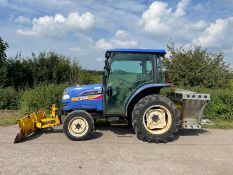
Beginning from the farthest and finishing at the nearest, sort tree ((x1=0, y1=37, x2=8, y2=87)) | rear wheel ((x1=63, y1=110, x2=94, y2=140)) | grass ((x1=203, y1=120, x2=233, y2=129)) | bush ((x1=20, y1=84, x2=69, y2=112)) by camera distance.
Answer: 1. tree ((x1=0, y1=37, x2=8, y2=87))
2. bush ((x1=20, y1=84, x2=69, y2=112))
3. grass ((x1=203, y1=120, x2=233, y2=129))
4. rear wheel ((x1=63, y1=110, x2=94, y2=140))

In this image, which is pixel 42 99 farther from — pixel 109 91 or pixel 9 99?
pixel 109 91

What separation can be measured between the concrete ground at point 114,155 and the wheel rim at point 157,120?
44 cm

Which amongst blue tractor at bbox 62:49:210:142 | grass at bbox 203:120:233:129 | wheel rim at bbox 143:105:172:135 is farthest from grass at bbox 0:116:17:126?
grass at bbox 203:120:233:129

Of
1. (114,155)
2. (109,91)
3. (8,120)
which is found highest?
(109,91)

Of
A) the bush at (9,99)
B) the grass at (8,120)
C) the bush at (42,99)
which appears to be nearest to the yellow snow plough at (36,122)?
the grass at (8,120)

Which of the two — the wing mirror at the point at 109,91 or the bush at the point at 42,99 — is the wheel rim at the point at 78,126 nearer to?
the wing mirror at the point at 109,91

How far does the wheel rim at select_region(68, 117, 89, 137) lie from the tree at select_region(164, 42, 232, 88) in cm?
842

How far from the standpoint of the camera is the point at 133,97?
800 centimetres

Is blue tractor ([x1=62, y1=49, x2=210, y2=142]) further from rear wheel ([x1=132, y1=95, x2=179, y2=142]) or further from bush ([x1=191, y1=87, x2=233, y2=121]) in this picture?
bush ([x1=191, y1=87, x2=233, y2=121])

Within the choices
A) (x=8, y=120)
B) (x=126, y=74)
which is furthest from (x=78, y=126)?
(x=8, y=120)

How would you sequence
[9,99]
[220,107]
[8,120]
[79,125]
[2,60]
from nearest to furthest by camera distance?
[79,125] < [8,120] < [220,107] < [9,99] < [2,60]

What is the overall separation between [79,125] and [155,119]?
1.88 meters

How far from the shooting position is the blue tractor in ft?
25.8

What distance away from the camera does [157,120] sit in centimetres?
801
